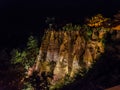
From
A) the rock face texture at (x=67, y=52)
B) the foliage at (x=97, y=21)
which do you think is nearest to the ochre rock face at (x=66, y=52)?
the rock face texture at (x=67, y=52)

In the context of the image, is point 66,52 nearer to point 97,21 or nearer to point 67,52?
point 67,52

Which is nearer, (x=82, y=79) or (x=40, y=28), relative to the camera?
(x=82, y=79)

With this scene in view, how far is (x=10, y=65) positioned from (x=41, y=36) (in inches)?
114

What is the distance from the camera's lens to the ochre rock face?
48.8ft

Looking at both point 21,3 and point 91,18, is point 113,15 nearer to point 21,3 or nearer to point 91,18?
point 91,18

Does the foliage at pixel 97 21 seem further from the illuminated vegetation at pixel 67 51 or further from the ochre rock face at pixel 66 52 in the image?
the ochre rock face at pixel 66 52

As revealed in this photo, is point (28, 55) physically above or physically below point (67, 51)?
below

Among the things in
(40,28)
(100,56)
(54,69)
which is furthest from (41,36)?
(100,56)

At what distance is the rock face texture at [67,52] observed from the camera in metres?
14.8

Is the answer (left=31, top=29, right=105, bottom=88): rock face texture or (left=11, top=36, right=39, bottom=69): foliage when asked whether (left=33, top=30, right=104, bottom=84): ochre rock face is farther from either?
(left=11, top=36, right=39, bottom=69): foliage

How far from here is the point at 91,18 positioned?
1577cm

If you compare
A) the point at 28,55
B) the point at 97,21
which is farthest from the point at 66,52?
the point at 28,55

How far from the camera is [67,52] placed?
50.7 feet

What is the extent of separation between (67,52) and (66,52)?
6 cm
